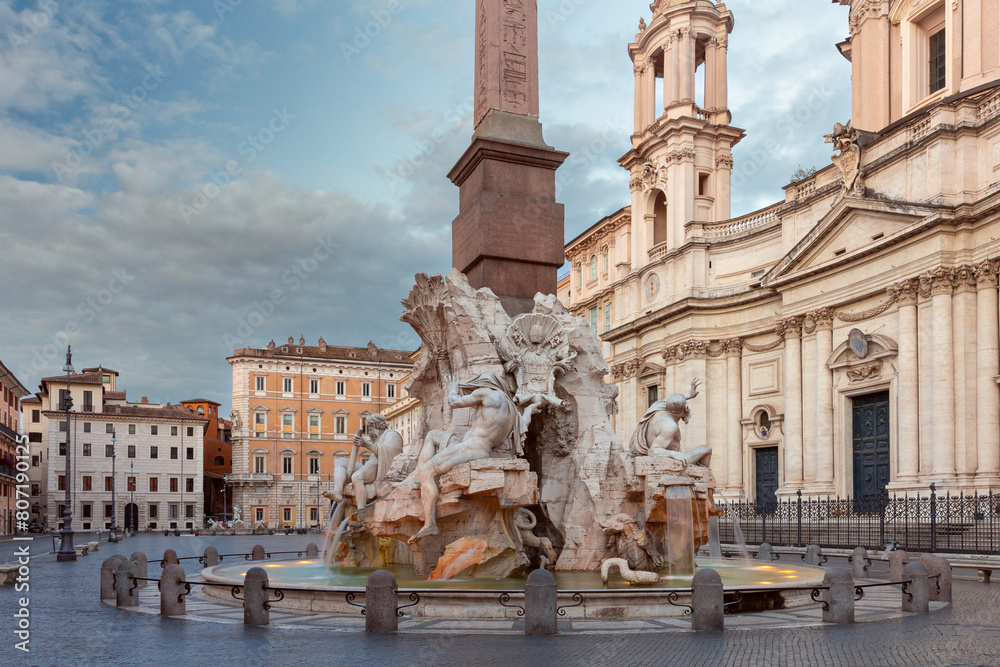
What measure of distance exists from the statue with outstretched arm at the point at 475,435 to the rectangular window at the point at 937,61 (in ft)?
95.3

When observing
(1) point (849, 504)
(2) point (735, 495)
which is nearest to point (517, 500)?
(1) point (849, 504)

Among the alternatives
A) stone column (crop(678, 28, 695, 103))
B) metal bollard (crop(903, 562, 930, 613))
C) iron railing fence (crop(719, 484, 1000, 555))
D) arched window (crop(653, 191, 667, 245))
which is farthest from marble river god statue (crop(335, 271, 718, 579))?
arched window (crop(653, 191, 667, 245))

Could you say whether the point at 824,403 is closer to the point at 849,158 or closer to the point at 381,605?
the point at 849,158

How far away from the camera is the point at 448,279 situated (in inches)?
497

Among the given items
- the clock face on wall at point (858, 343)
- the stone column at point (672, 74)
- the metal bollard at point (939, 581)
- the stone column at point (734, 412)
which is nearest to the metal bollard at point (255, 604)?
the metal bollard at point (939, 581)

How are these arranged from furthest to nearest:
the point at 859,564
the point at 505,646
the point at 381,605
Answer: the point at 859,564 < the point at 381,605 < the point at 505,646

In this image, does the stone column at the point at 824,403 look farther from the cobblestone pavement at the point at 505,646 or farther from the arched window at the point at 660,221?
the cobblestone pavement at the point at 505,646

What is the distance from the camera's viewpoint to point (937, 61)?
113 feet

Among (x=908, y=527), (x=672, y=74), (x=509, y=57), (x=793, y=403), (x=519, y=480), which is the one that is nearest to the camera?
(x=519, y=480)

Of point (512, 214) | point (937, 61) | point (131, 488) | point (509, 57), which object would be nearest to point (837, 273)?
point (937, 61)

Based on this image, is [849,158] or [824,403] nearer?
[849,158]

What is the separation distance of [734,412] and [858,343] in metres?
7.99

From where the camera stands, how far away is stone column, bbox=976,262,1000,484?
83.7 feet

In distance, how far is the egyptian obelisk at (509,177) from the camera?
1344 centimetres
